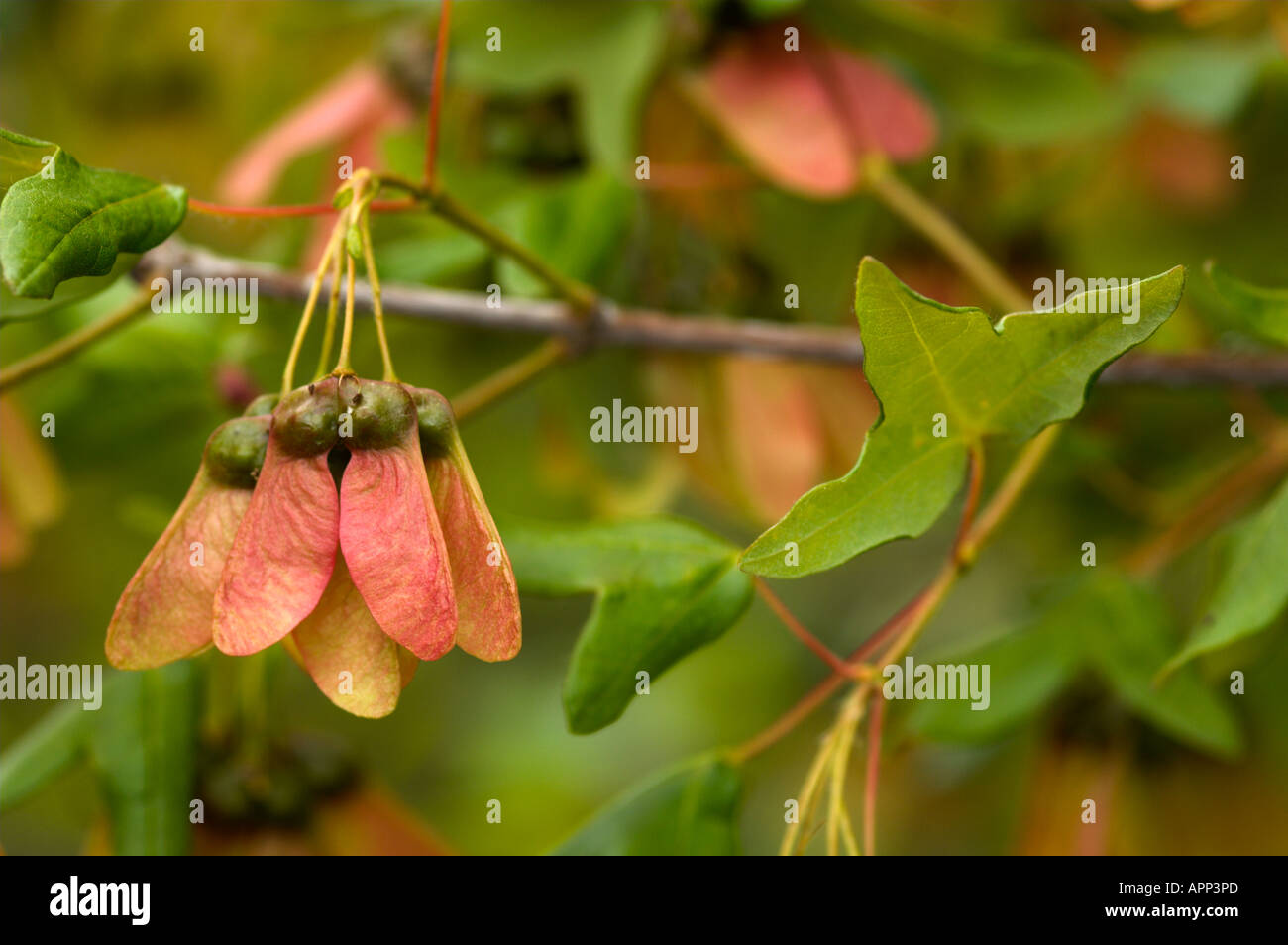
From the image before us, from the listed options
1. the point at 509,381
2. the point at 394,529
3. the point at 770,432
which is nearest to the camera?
the point at 394,529

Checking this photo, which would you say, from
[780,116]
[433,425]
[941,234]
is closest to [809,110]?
[780,116]

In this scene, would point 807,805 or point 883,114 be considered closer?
point 807,805

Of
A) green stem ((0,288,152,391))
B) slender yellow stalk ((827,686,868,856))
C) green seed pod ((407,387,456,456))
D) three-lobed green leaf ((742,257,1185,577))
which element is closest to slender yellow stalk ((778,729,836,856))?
slender yellow stalk ((827,686,868,856))

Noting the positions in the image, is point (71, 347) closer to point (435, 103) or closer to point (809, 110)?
point (435, 103)

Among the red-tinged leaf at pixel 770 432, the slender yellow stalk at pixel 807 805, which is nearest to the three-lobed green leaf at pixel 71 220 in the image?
the slender yellow stalk at pixel 807 805

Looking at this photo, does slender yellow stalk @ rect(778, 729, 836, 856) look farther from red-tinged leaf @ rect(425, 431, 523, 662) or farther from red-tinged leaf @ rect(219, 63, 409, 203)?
red-tinged leaf @ rect(219, 63, 409, 203)
